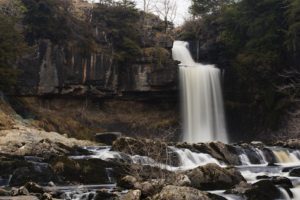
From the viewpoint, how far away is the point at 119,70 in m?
43.3

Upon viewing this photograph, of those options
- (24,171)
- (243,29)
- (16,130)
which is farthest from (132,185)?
(243,29)

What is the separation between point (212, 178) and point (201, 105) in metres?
23.3

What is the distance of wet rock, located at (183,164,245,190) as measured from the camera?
1997 centimetres

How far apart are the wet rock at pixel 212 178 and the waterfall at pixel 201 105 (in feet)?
71.3

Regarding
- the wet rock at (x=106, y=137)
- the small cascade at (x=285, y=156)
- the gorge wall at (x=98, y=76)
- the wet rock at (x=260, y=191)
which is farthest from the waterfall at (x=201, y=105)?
the wet rock at (x=260, y=191)

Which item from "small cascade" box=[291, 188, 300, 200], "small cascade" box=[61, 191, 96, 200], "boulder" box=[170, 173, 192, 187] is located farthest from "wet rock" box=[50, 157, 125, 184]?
"small cascade" box=[291, 188, 300, 200]

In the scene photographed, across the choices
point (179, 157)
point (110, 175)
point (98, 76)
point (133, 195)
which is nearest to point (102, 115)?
point (98, 76)

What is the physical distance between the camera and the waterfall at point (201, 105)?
142ft

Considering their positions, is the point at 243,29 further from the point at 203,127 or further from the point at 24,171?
the point at 24,171

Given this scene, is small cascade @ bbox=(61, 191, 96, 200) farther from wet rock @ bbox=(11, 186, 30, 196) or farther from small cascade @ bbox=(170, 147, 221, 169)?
small cascade @ bbox=(170, 147, 221, 169)

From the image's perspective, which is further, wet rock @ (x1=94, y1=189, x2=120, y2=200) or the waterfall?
the waterfall

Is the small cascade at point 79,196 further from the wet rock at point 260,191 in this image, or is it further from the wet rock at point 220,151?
the wet rock at point 220,151

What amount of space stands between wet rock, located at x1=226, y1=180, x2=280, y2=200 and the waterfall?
78.8 ft

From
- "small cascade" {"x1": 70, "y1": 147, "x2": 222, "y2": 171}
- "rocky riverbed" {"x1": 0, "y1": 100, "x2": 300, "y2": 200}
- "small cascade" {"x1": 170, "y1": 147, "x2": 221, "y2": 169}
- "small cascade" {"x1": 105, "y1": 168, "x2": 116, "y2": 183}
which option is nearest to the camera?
"rocky riverbed" {"x1": 0, "y1": 100, "x2": 300, "y2": 200}
